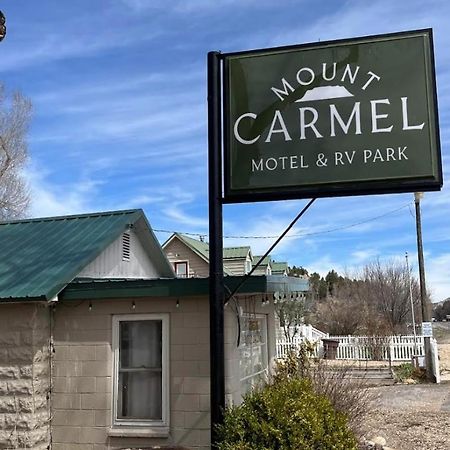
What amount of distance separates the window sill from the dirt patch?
398 cm

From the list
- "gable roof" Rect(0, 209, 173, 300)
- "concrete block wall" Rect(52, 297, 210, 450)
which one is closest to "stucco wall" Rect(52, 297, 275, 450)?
"concrete block wall" Rect(52, 297, 210, 450)

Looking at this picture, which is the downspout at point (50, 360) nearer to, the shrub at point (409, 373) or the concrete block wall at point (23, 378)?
the concrete block wall at point (23, 378)

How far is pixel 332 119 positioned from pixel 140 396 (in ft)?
14.0

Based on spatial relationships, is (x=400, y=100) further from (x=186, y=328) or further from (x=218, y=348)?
(x=186, y=328)

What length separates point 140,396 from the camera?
777 cm

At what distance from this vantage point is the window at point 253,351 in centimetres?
836

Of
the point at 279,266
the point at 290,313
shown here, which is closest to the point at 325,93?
the point at 290,313

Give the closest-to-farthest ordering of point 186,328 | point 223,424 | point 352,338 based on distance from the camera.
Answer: point 223,424 < point 186,328 < point 352,338

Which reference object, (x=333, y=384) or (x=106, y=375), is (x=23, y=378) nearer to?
(x=106, y=375)

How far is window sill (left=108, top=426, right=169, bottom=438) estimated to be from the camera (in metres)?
7.43

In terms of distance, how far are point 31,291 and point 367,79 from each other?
15.7 feet

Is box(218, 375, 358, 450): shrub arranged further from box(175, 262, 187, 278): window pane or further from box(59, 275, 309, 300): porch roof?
box(175, 262, 187, 278): window pane

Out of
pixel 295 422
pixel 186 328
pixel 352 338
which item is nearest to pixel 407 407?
pixel 186 328

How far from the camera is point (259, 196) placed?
6.40 m
